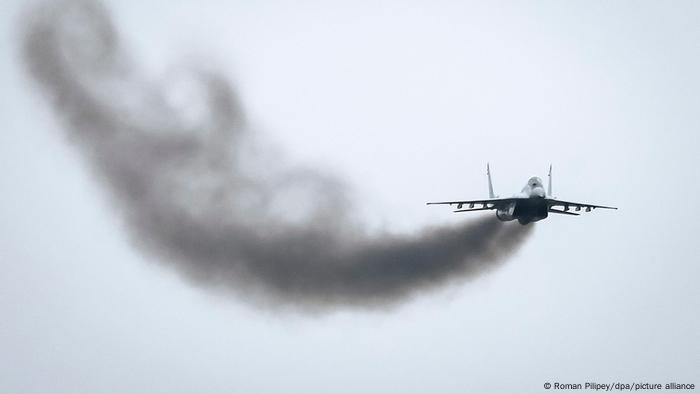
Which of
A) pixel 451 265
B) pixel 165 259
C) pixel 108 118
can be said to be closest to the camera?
pixel 108 118

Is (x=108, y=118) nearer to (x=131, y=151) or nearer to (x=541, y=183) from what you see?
(x=131, y=151)

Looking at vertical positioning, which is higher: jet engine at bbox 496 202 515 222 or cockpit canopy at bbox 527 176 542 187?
cockpit canopy at bbox 527 176 542 187

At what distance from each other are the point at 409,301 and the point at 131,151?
21.2m

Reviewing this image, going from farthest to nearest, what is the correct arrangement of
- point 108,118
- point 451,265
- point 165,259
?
point 451,265, point 165,259, point 108,118

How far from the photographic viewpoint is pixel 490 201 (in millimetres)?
81000

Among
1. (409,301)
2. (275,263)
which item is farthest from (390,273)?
(275,263)

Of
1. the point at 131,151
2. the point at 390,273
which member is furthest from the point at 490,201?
the point at 131,151

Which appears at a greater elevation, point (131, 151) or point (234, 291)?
point (131, 151)

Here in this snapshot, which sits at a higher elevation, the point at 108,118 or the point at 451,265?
the point at 108,118

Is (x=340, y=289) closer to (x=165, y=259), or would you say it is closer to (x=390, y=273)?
(x=390, y=273)

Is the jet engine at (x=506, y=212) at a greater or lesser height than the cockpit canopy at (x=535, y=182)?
lesser

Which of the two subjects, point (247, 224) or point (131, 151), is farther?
point (247, 224)

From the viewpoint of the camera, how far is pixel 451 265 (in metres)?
88.1

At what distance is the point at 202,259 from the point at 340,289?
9.25 metres
